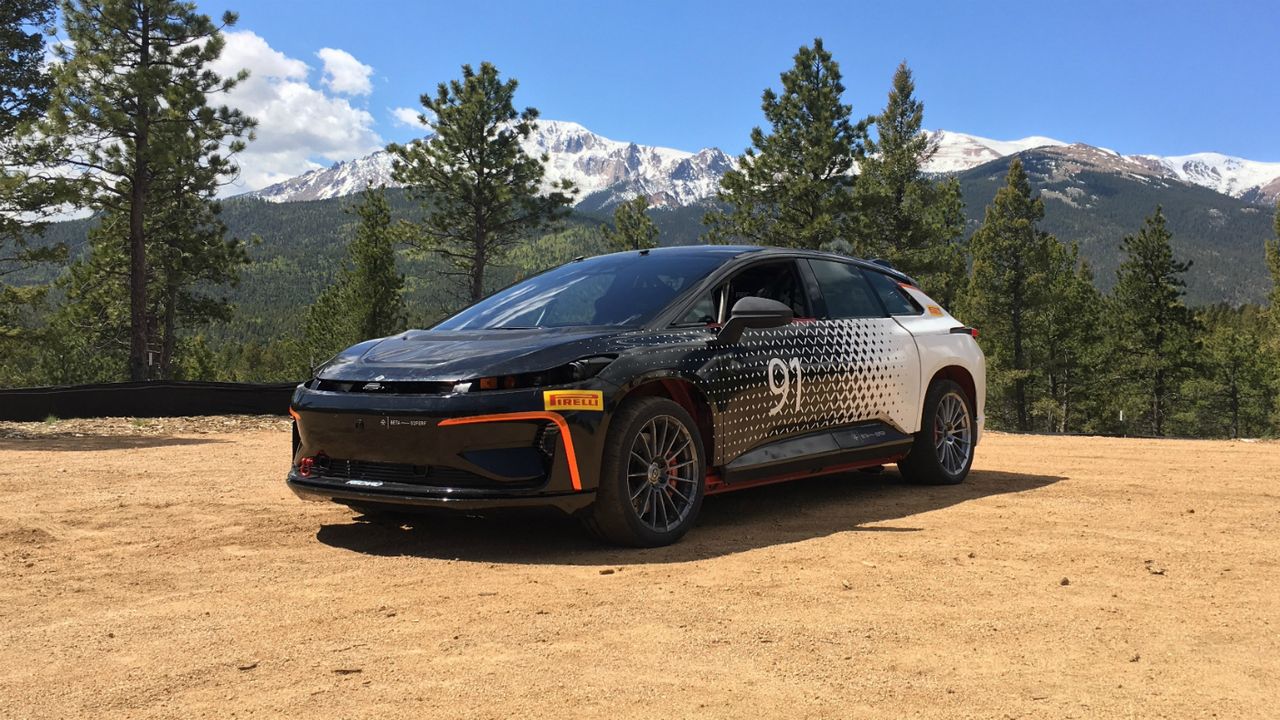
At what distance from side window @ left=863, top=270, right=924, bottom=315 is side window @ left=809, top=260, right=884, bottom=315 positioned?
0.12m

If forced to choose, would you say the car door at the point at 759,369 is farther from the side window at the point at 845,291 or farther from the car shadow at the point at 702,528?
the car shadow at the point at 702,528

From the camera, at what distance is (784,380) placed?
5.68 m

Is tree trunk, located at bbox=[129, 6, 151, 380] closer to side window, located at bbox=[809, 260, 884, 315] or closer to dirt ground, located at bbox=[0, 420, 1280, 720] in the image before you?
dirt ground, located at bbox=[0, 420, 1280, 720]

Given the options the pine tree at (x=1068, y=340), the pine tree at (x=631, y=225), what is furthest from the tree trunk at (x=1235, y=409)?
the pine tree at (x=631, y=225)

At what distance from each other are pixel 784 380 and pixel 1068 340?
47.2m

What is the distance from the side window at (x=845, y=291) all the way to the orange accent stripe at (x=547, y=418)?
2.42 m

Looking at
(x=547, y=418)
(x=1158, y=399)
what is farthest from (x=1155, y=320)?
(x=547, y=418)

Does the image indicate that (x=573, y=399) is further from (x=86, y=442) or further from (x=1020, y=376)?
(x=1020, y=376)

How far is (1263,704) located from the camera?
9.17ft

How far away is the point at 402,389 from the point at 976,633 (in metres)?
2.82

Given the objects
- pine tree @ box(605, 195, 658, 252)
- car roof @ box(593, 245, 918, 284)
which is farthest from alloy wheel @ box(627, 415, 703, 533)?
pine tree @ box(605, 195, 658, 252)

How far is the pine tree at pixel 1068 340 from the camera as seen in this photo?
46.3 m

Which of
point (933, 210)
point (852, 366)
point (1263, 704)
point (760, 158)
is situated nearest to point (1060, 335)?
point (933, 210)

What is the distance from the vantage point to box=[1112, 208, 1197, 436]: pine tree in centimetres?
4888
